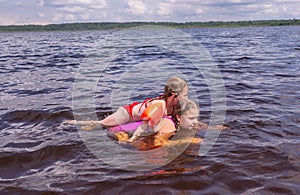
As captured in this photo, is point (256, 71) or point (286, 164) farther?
point (256, 71)

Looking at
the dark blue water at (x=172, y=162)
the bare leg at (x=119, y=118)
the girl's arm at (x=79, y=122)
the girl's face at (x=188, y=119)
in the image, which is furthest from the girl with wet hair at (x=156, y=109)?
the dark blue water at (x=172, y=162)

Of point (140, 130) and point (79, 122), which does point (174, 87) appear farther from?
point (79, 122)

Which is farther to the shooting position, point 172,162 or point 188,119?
point 188,119

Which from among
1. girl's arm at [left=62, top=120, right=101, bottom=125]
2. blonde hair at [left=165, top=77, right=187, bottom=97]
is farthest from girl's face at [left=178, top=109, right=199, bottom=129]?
girl's arm at [left=62, top=120, right=101, bottom=125]

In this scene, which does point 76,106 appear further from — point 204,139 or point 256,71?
point 256,71

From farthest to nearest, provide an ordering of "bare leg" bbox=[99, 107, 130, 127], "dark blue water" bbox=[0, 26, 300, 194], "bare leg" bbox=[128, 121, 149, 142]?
"bare leg" bbox=[99, 107, 130, 127]
"bare leg" bbox=[128, 121, 149, 142]
"dark blue water" bbox=[0, 26, 300, 194]

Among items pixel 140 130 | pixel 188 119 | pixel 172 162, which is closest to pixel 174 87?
pixel 188 119

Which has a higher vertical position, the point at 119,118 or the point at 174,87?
the point at 174,87

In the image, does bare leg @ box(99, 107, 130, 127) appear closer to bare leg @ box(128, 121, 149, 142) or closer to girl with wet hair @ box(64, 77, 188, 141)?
girl with wet hair @ box(64, 77, 188, 141)

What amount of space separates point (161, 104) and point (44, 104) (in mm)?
5569

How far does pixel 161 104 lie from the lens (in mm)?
6977

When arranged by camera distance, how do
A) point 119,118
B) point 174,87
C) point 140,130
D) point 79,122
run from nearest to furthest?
point 140,130, point 174,87, point 119,118, point 79,122

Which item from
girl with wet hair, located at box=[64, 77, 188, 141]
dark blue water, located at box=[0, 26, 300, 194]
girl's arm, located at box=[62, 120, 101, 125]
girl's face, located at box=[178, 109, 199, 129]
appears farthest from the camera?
girl's arm, located at box=[62, 120, 101, 125]

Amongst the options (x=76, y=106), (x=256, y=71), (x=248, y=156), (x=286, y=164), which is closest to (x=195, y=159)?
(x=248, y=156)
